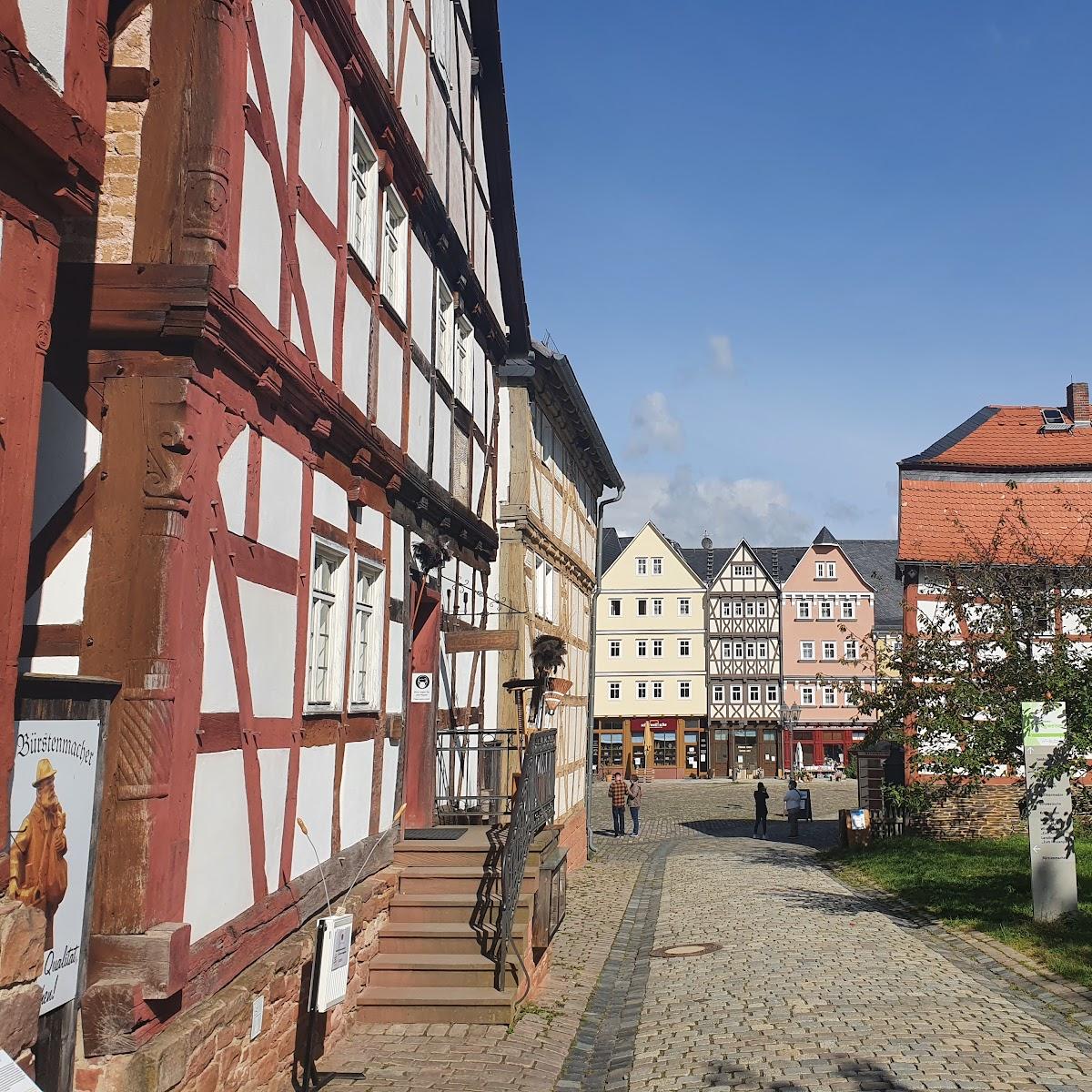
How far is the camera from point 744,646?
59438mm

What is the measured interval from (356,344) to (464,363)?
191 inches

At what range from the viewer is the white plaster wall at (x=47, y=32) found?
15.6 ft

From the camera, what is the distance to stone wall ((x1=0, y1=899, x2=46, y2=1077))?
4.45 m

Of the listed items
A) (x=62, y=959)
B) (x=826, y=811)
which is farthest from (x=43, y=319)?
(x=826, y=811)

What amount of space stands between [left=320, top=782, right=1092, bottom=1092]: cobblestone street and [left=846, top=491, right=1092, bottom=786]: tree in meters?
2.49

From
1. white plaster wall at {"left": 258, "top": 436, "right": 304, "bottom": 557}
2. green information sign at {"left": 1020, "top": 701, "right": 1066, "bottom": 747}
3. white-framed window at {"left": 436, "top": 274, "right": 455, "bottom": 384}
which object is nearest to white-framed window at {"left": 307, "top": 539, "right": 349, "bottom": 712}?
white plaster wall at {"left": 258, "top": 436, "right": 304, "bottom": 557}

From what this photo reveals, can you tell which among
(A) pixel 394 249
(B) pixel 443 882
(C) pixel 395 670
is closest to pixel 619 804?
(B) pixel 443 882

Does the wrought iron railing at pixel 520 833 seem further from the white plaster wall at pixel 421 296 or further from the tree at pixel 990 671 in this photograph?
the tree at pixel 990 671

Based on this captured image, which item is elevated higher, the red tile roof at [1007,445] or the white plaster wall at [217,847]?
the red tile roof at [1007,445]

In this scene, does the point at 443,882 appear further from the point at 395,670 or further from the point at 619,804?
the point at 619,804

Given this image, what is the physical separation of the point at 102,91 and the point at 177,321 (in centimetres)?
128

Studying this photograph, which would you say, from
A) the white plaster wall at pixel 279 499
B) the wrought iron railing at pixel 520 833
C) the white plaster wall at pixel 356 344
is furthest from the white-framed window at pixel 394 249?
the wrought iron railing at pixel 520 833

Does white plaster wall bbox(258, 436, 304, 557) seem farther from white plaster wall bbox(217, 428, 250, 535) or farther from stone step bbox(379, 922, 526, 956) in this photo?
stone step bbox(379, 922, 526, 956)

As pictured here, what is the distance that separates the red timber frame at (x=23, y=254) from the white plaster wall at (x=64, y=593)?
3.90 feet
